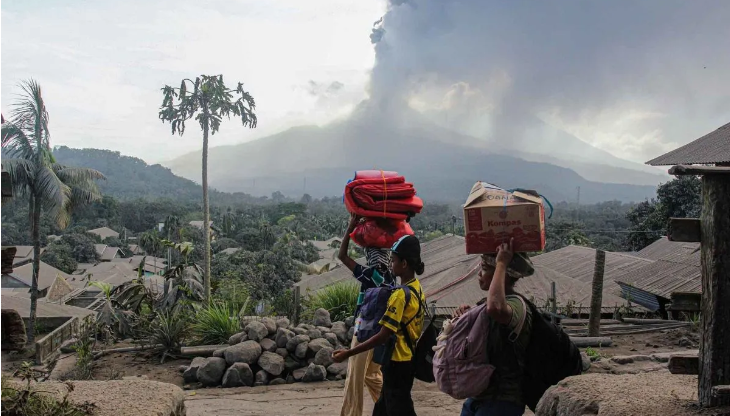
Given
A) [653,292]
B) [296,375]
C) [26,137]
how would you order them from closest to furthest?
[296,375], [653,292], [26,137]

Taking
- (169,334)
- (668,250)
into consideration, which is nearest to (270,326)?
(169,334)

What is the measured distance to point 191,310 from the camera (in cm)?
973

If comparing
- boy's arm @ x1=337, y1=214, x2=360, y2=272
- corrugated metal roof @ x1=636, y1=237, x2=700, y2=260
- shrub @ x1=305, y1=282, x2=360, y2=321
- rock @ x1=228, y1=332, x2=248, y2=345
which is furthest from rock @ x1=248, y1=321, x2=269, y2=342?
corrugated metal roof @ x1=636, y1=237, x2=700, y2=260

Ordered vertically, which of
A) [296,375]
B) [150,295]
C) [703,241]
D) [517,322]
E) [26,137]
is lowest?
[296,375]

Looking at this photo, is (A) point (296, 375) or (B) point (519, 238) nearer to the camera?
(B) point (519, 238)

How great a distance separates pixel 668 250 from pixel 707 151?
347 inches

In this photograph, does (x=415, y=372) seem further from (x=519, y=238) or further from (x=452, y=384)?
(x=519, y=238)

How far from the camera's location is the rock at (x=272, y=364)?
7383 millimetres

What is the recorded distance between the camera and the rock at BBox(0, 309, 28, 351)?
332 cm

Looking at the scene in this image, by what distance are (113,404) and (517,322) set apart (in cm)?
281

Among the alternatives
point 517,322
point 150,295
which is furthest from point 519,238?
point 150,295

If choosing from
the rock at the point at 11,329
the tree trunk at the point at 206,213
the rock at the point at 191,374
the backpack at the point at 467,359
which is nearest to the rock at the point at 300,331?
the rock at the point at 191,374

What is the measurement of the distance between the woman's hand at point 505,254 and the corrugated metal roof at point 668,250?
14586 millimetres

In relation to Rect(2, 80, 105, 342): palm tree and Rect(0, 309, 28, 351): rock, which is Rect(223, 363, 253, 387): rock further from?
Rect(2, 80, 105, 342): palm tree
